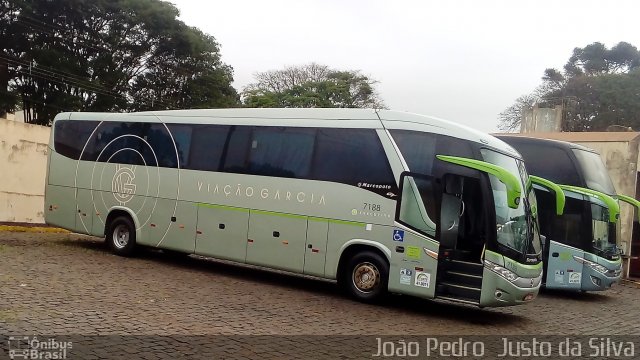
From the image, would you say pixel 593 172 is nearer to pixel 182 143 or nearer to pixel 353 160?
pixel 353 160

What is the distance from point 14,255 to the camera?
1145cm

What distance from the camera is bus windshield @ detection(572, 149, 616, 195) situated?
575 inches

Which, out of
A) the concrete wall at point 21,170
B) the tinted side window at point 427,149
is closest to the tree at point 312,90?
the concrete wall at point 21,170

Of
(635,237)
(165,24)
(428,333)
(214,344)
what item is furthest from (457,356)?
(165,24)

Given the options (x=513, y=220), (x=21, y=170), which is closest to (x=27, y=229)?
Answer: (x=21, y=170)

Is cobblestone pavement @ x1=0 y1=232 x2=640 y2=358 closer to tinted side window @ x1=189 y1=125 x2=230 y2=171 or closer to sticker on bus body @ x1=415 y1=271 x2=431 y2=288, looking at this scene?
sticker on bus body @ x1=415 y1=271 x2=431 y2=288

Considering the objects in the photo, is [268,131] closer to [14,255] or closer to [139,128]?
[139,128]

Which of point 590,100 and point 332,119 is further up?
point 590,100

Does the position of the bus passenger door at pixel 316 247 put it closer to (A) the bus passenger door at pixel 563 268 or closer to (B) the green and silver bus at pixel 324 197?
(B) the green and silver bus at pixel 324 197

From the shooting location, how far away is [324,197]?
10.3 m

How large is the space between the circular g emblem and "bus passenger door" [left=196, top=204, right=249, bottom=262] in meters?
2.04

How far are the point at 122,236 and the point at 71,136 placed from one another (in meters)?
2.84

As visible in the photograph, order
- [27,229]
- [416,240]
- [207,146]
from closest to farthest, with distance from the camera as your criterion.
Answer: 1. [416,240]
2. [207,146]
3. [27,229]

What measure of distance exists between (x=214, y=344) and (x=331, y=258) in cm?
408
